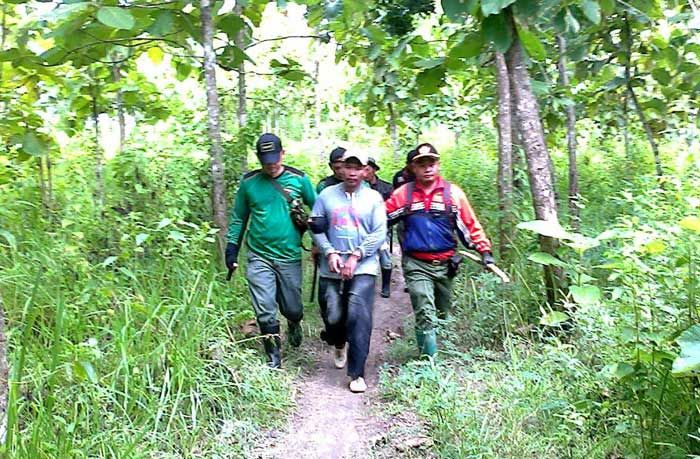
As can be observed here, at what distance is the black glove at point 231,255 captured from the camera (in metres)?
5.74

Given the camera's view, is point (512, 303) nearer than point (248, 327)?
Yes

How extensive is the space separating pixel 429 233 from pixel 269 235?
1.34 meters

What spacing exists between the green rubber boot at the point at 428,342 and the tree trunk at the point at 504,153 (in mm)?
1484

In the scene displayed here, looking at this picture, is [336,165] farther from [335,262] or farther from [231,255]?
[231,255]

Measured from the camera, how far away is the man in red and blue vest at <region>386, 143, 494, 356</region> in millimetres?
5484

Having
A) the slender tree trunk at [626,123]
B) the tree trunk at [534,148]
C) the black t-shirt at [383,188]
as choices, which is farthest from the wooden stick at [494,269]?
the slender tree trunk at [626,123]

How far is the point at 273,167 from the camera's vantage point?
5.79 meters

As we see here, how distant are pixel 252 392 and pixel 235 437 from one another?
0.48 meters

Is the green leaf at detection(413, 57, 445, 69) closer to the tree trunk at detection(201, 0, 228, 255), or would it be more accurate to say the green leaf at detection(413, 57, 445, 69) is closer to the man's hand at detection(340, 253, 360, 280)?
the man's hand at detection(340, 253, 360, 280)

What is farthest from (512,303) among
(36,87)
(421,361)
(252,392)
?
(36,87)

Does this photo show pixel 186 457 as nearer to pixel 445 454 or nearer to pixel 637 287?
pixel 445 454

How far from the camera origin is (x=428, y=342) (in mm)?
5391

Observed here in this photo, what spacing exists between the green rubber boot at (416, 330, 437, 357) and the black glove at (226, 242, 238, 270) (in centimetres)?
163

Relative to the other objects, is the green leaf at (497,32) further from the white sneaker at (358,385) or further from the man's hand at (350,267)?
the white sneaker at (358,385)
